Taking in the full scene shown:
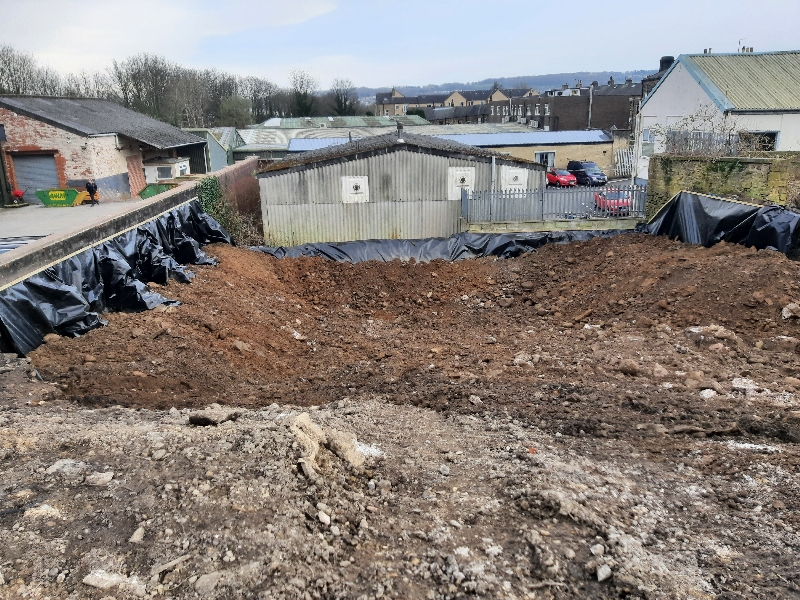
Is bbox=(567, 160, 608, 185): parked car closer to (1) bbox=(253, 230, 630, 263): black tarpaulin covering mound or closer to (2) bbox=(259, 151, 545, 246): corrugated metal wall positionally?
(2) bbox=(259, 151, 545, 246): corrugated metal wall

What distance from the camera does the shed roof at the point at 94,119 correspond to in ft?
69.6

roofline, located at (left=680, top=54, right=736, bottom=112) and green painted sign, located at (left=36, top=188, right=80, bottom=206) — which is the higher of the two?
roofline, located at (left=680, top=54, right=736, bottom=112)

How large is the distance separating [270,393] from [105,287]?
3.87 m

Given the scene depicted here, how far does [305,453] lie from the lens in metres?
4.34

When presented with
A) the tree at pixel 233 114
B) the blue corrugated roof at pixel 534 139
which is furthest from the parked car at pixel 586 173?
the tree at pixel 233 114

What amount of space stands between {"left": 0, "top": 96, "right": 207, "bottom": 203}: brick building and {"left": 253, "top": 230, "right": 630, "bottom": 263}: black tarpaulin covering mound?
11104 millimetres

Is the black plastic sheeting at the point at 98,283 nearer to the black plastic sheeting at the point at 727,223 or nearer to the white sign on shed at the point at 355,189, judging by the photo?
the white sign on shed at the point at 355,189

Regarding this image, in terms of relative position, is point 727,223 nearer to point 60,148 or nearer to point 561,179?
point 561,179

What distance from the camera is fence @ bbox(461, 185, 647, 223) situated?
1545 cm

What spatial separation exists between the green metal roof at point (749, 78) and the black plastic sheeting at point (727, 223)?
11.4 metres

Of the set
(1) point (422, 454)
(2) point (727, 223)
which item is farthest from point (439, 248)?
(1) point (422, 454)

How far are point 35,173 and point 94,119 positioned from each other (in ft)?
12.5

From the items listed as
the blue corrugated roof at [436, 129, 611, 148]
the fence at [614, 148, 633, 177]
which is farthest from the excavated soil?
the blue corrugated roof at [436, 129, 611, 148]

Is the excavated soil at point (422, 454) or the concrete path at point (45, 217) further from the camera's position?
the concrete path at point (45, 217)
